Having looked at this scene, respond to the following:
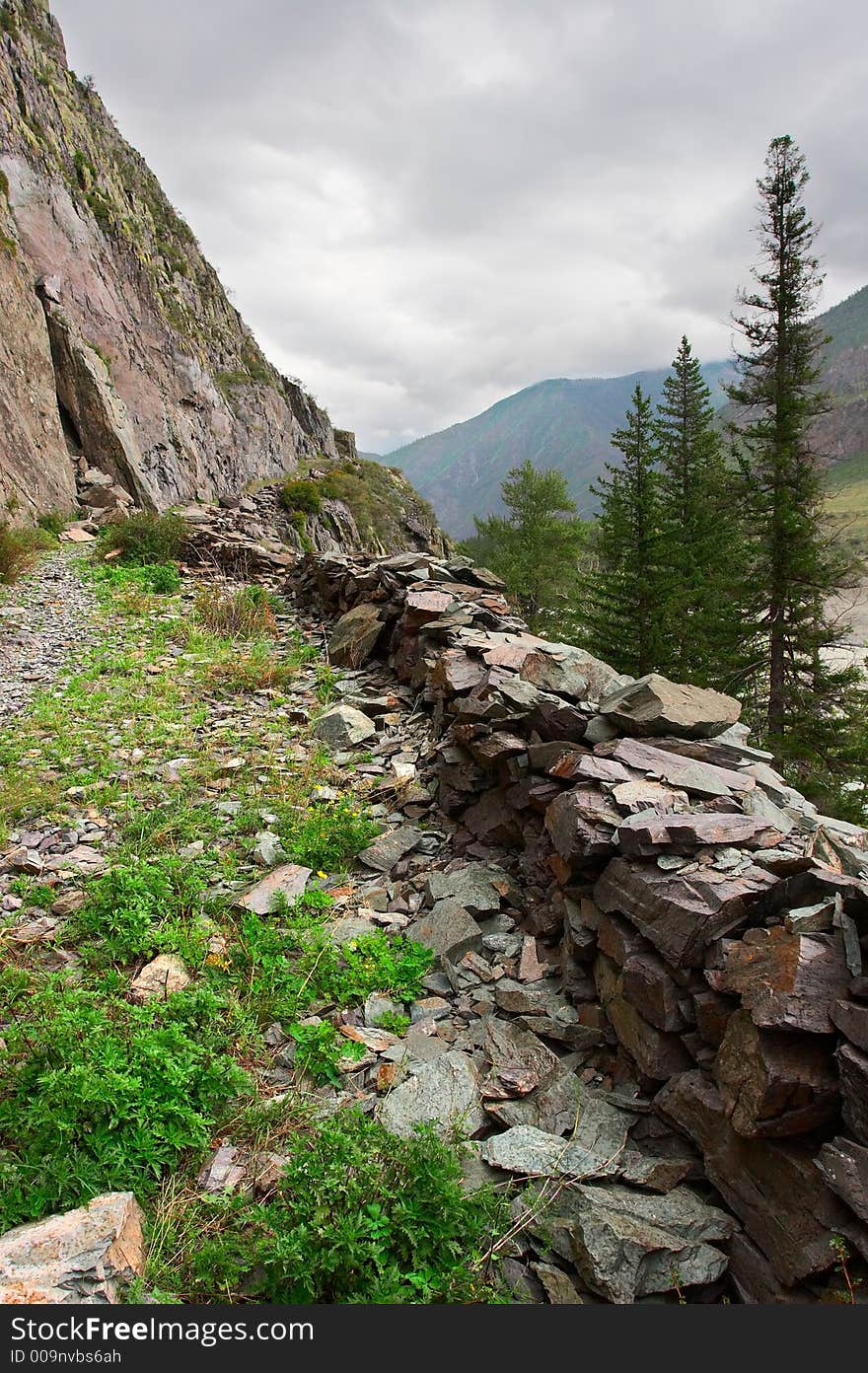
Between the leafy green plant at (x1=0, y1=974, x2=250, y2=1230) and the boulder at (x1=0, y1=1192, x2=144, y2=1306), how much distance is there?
0.62 feet

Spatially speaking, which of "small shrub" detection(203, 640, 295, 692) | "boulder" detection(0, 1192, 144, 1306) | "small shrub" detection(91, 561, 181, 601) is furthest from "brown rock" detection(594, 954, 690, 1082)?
"small shrub" detection(91, 561, 181, 601)

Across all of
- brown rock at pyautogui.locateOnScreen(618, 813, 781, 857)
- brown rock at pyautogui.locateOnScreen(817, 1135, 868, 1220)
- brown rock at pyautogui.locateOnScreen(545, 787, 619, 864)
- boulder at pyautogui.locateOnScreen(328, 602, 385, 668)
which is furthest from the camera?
boulder at pyautogui.locateOnScreen(328, 602, 385, 668)

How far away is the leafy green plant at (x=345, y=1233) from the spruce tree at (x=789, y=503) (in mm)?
16716

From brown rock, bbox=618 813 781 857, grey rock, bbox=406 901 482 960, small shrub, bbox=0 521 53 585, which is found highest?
small shrub, bbox=0 521 53 585

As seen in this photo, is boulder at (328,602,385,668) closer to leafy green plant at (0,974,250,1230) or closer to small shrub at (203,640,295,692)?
small shrub at (203,640,295,692)

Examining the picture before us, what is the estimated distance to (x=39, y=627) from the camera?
11.5 m

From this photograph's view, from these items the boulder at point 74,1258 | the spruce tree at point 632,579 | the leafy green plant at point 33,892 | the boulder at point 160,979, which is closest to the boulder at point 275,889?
the boulder at point 160,979

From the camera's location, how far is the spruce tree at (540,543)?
3666 cm

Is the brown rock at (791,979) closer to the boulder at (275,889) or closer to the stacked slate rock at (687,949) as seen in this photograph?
the stacked slate rock at (687,949)

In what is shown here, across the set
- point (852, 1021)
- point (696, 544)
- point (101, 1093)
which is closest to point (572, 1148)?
point (852, 1021)

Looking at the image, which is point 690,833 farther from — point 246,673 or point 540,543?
point 540,543

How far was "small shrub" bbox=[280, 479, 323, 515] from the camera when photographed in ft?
117

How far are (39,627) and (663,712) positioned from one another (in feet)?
35.4

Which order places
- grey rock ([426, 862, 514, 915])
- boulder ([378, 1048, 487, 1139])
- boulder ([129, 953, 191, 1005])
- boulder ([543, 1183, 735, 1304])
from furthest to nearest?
grey rock ([426, 862, 514, 915]) < boulder ([129, 953, 191, 1005]) < boulder ([378, 1048, 487, 1139]) < boulder ([543, 1183, 735, 1304])
